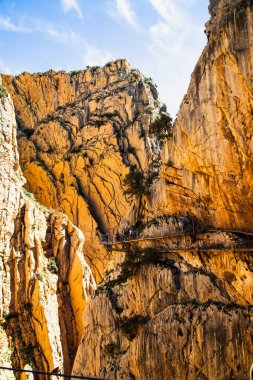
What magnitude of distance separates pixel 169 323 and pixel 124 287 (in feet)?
15.4

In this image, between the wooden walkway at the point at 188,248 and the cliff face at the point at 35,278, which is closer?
the wooden walkway at the point at 188,248

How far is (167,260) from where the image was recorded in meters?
20.8

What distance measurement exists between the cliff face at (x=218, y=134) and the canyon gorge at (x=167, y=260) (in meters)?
0.06

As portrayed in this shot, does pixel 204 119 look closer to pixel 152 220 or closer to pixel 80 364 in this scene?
pixel 152 220

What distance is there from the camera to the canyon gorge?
15.9 metres

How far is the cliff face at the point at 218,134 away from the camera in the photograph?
15016 millimetres

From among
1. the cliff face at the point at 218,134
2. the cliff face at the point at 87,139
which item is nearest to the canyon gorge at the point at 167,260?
the cliff face at the point at 218,134

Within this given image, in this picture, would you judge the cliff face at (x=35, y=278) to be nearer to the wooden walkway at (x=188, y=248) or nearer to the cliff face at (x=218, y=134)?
the wooden walkway at (x=188, y=248)

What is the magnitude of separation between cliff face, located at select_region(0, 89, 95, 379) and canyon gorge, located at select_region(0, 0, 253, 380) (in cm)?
10

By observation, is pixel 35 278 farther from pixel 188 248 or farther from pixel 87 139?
pixel 87 139

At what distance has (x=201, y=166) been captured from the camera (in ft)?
61.7

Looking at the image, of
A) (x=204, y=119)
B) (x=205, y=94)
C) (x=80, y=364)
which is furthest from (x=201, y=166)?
(x=80, y=364)

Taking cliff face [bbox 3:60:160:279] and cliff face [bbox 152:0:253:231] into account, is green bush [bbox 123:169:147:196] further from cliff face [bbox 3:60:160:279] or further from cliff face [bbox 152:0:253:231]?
cliff face [bbox 3:60:160:279]

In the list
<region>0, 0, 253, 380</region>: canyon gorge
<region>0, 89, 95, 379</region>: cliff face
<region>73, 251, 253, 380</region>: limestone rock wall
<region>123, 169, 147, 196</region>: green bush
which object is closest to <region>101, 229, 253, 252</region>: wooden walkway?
<region>0, 0, 253, 380</region>: canyon gorge
